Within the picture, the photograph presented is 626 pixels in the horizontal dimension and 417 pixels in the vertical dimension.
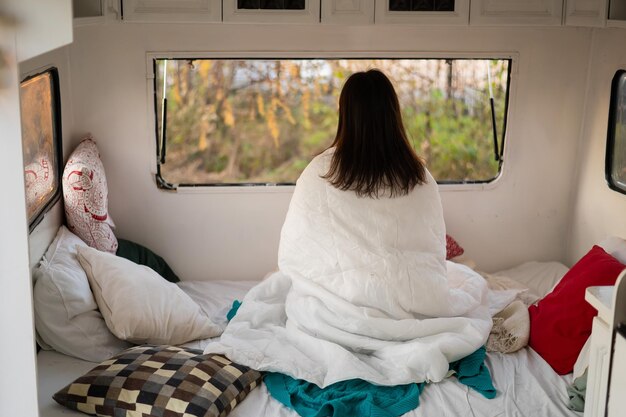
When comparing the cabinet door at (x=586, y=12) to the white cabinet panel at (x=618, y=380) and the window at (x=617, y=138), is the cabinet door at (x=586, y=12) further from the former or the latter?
the white cabinet panel at (x=618, y=380)

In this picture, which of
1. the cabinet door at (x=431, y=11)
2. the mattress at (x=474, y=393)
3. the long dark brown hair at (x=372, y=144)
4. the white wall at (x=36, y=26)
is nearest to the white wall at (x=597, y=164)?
the cabinet door at (x=431, y=11)

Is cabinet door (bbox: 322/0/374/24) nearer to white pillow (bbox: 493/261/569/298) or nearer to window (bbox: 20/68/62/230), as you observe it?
window (bbox: 20/68/62/230)

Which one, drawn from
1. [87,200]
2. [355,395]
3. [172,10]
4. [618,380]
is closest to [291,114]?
[172,10]

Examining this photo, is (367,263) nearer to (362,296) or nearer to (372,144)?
(362,296)

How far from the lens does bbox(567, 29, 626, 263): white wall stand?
4188 millimetres

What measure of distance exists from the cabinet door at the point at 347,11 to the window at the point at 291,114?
1.30 ft

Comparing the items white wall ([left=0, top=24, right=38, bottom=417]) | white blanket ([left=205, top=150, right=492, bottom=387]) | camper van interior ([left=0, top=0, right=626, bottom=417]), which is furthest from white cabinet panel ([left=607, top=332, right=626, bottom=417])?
white wall ([left=0, top=24, right=38, bottom=417])

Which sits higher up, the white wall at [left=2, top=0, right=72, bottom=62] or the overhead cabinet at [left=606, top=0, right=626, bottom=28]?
the overhead cabinet at [left=606, top=0, right=626, bottom=28]

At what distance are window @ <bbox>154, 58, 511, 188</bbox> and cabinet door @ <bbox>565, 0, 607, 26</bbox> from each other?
502mm

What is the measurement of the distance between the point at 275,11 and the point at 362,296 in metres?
1.37

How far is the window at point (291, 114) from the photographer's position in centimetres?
455

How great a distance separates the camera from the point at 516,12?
13.0 feet

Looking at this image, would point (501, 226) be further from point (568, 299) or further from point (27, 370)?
point (27, 370)

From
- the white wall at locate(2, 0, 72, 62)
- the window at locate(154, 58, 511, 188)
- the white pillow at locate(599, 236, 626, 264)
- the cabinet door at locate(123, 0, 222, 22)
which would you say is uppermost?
the cabinet door at locate(123, 0, 222, 22)
